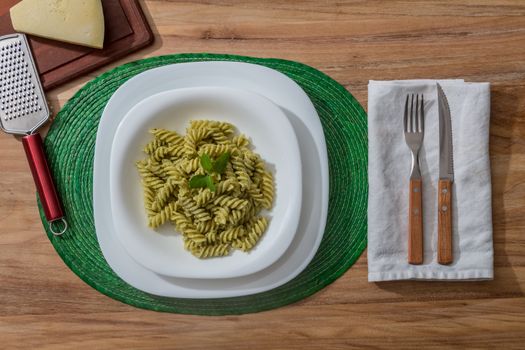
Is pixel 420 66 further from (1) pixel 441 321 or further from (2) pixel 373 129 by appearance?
(1) pixel 441 321

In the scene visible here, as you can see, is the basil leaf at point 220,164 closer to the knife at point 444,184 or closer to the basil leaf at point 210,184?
Answer: the basil leaf at point 210,184

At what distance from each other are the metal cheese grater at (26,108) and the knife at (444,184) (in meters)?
0.84

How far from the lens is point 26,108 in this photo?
1359 millimetres

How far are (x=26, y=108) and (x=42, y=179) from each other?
0.54 feet

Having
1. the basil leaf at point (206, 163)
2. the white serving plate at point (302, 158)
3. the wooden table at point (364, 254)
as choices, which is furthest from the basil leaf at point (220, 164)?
the wooden table at point (364, 254)

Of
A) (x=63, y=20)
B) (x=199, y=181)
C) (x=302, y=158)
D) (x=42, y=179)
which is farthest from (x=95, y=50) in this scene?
(x=302, y=158)

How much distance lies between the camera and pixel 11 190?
1379mm

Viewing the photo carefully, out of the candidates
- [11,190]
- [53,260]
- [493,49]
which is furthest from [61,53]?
[493,49]

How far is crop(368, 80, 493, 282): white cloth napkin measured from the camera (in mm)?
1329

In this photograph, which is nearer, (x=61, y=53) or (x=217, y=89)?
(x=217, y=89)

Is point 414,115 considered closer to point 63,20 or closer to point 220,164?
point 220,164

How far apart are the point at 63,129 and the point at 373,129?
71 cm

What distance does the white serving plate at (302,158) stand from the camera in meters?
1.30

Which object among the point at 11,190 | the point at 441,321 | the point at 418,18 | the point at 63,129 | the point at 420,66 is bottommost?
the point at 441,321
